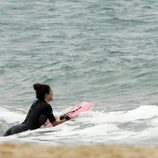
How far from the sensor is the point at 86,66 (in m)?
21.5

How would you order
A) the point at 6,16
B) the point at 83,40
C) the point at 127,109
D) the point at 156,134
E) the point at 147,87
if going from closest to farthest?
the point at 156,134
the point at 127,109
the point at 147,87
the point at 83,40
the point at 6,16

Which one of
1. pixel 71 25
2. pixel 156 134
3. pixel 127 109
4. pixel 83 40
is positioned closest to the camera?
pixel 156 134

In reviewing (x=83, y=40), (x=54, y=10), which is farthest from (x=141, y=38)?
(x=54, y=10)

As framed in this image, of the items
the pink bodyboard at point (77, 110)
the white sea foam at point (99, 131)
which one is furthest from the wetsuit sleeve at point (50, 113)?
the pink bodyboard at point (77, 110)

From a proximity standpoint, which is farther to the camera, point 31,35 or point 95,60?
point 31,35

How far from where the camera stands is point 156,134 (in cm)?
1090

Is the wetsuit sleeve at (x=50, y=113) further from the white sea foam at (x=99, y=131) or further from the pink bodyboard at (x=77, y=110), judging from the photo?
the pink bodyboard at (x=77, y=110)

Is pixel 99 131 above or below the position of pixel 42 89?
below

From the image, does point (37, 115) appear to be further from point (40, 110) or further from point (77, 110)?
point (77, 110)

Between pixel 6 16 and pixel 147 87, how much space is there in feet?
55.8

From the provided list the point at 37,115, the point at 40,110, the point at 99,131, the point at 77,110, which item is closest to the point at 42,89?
the point at 40,110

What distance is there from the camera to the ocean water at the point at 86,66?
38.5 feet

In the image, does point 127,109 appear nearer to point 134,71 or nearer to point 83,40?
point 134,71

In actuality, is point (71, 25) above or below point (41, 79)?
above
